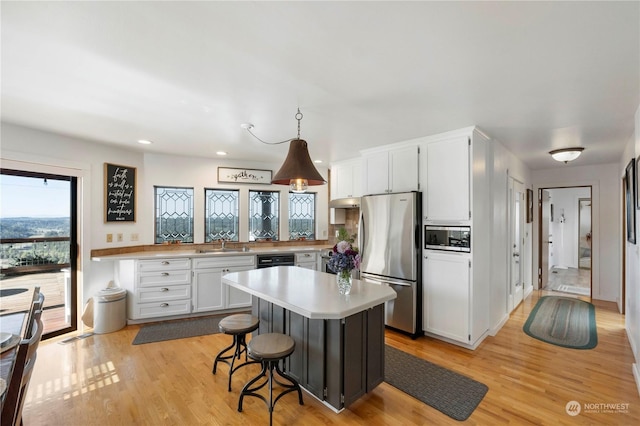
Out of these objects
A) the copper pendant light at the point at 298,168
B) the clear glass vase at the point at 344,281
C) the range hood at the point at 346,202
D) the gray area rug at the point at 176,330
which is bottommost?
the gray area rug at the point at 176,330

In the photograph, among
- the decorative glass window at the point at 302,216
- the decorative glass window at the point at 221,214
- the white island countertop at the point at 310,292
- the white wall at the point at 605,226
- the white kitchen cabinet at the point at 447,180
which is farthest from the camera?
the decorative glass window at the point at 302,216

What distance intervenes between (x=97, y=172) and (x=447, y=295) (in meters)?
4.71

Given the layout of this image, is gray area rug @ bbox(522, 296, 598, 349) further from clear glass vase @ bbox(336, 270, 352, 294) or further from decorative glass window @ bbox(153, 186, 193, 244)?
decorative glass window @ bbox(153, 186, 193, 244)

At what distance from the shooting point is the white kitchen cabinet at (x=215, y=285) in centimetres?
420

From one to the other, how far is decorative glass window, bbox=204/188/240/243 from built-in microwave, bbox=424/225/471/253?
3.16m

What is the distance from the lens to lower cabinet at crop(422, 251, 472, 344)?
3.17 m

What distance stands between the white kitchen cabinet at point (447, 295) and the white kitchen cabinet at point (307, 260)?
200cm

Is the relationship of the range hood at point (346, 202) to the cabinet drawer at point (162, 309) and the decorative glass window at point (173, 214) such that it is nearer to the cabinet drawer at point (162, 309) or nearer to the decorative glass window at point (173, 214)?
the decorative glass window at point (173, 214)

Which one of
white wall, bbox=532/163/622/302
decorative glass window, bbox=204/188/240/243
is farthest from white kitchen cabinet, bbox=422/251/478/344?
white wall, bbox=532/163/622/302

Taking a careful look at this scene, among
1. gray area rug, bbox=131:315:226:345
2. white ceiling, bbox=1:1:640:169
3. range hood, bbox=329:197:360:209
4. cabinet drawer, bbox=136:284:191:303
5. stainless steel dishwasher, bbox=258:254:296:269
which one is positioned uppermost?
white ceiling, bbox=1:1:640:169

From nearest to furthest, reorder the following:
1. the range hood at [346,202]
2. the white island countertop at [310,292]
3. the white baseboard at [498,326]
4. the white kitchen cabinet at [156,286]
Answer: the white island countertop at [310,292]
the white baseboard at [498,326]
the white kitchen cabinet at [156,286]
the range hood at [346,202]

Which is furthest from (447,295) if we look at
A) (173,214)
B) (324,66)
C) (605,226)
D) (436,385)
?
(173,214)

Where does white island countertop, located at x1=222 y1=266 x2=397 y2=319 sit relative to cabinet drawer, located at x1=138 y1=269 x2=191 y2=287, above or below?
above
